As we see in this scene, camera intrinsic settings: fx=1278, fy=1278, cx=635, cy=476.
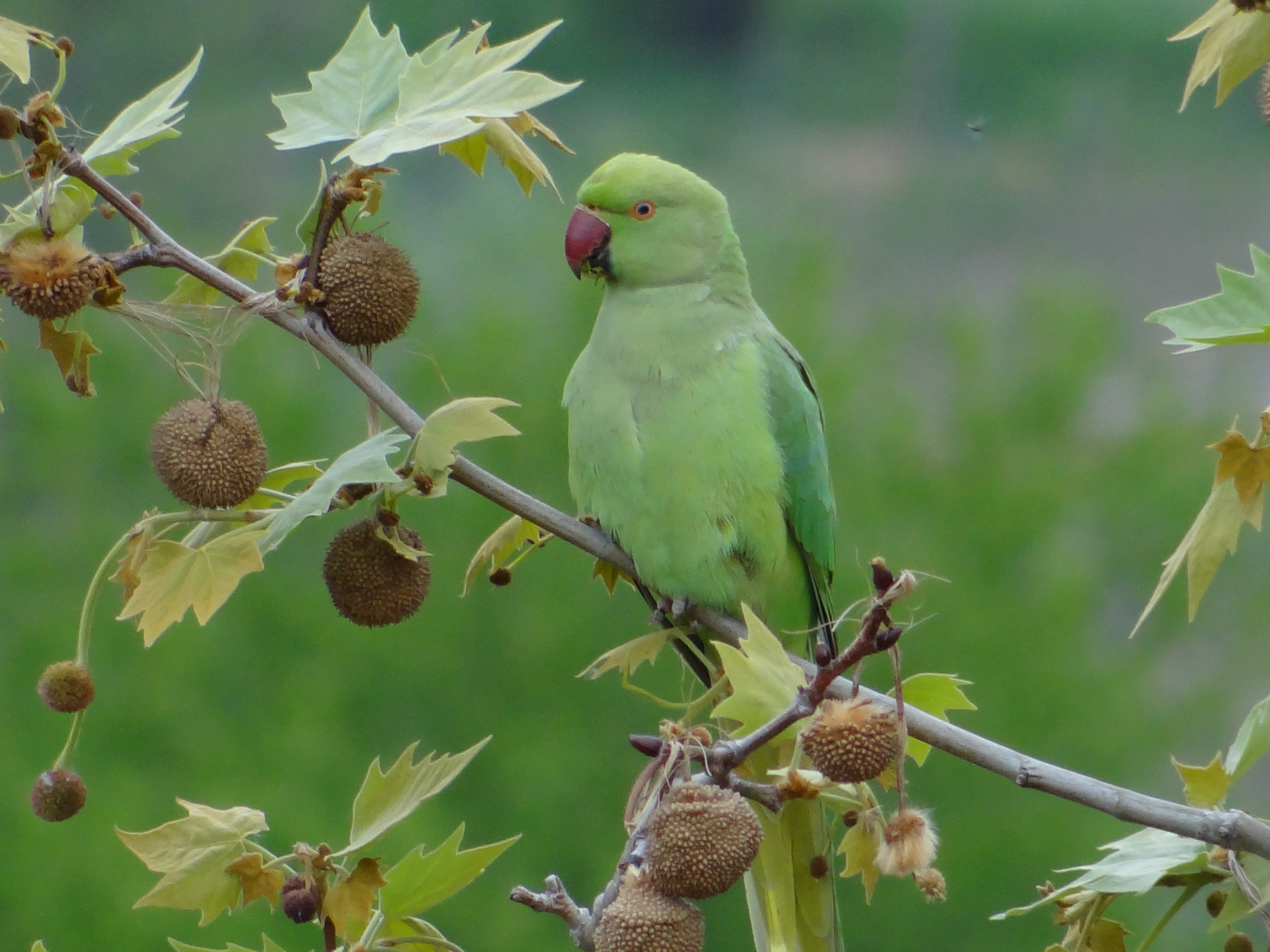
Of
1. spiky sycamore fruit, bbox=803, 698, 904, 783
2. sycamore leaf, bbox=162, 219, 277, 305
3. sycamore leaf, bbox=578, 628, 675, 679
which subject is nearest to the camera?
spiky sycamore fruit, bbox=803, 698, 904, 783

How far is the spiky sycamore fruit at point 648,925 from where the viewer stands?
0.64m

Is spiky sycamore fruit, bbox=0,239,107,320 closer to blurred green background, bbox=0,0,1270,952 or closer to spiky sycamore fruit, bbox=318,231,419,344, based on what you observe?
spiky sycamore fruit, bbox=318,231,419,344

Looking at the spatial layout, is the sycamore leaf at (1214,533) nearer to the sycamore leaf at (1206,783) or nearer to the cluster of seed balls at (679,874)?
the sycamore leaf at (1206,783)

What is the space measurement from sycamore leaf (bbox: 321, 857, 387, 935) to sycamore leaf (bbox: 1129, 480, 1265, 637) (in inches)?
19.1

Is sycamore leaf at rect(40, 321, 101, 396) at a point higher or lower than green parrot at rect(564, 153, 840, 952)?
higher

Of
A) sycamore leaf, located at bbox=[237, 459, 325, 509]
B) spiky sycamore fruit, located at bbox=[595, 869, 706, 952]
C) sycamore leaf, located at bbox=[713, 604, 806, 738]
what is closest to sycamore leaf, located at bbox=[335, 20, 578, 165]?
sycamore leaf, located at bbox=[237, 459, 325, 509]

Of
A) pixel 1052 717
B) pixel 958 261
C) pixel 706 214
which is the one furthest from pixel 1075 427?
pixel 706 214

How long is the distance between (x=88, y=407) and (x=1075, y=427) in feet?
14.3

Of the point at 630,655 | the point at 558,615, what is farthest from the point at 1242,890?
the point at 558,615

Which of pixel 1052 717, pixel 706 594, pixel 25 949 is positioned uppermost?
pixel 706 594

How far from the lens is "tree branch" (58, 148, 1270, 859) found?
757 millimetres

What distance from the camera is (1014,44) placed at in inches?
327

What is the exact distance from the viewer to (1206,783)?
79cm

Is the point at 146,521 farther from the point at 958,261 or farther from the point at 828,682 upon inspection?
the point at 958,261
